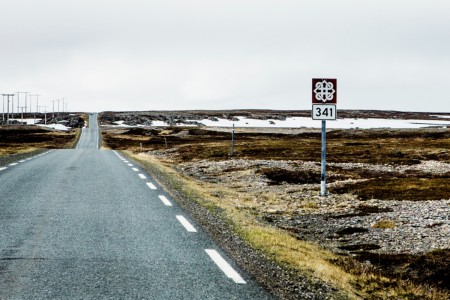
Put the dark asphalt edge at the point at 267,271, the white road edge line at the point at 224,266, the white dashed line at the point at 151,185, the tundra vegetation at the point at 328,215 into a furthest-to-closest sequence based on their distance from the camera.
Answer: the white dashed line at the point at 151,185, the tundra vegetation at the point at 328,215, the white road edge line at the point at 224,266, the dark asphalt edge at the point at 267,271

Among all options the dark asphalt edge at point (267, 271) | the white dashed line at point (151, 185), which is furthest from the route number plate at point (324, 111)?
the dark asphalt edge at point (267, 271)

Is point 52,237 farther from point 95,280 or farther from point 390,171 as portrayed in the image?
point 390,171

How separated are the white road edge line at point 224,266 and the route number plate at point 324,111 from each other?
343 inches

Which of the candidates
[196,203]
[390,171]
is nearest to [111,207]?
[196,203]

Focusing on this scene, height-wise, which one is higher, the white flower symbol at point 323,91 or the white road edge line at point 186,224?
the white flower symbol at point 323,91

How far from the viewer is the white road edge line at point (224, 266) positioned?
685cm

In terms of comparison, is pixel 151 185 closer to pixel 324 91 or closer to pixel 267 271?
pixel 324 91

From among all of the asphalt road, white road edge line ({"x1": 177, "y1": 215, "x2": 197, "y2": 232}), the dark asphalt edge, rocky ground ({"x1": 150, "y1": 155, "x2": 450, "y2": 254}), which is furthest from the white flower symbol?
white road edge line ({"x1": 177, "y1": 215, "x2": 197, "y2": 232})

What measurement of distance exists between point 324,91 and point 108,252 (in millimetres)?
10076

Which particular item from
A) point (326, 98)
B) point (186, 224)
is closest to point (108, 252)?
point (186, 224)

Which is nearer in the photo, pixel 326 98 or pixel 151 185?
pixel 326 98

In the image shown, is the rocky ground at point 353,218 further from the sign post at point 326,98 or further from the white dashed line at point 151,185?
the white dashed line at point 151,185

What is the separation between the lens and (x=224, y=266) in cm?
745

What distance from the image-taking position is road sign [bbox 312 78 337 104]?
1605 cm
